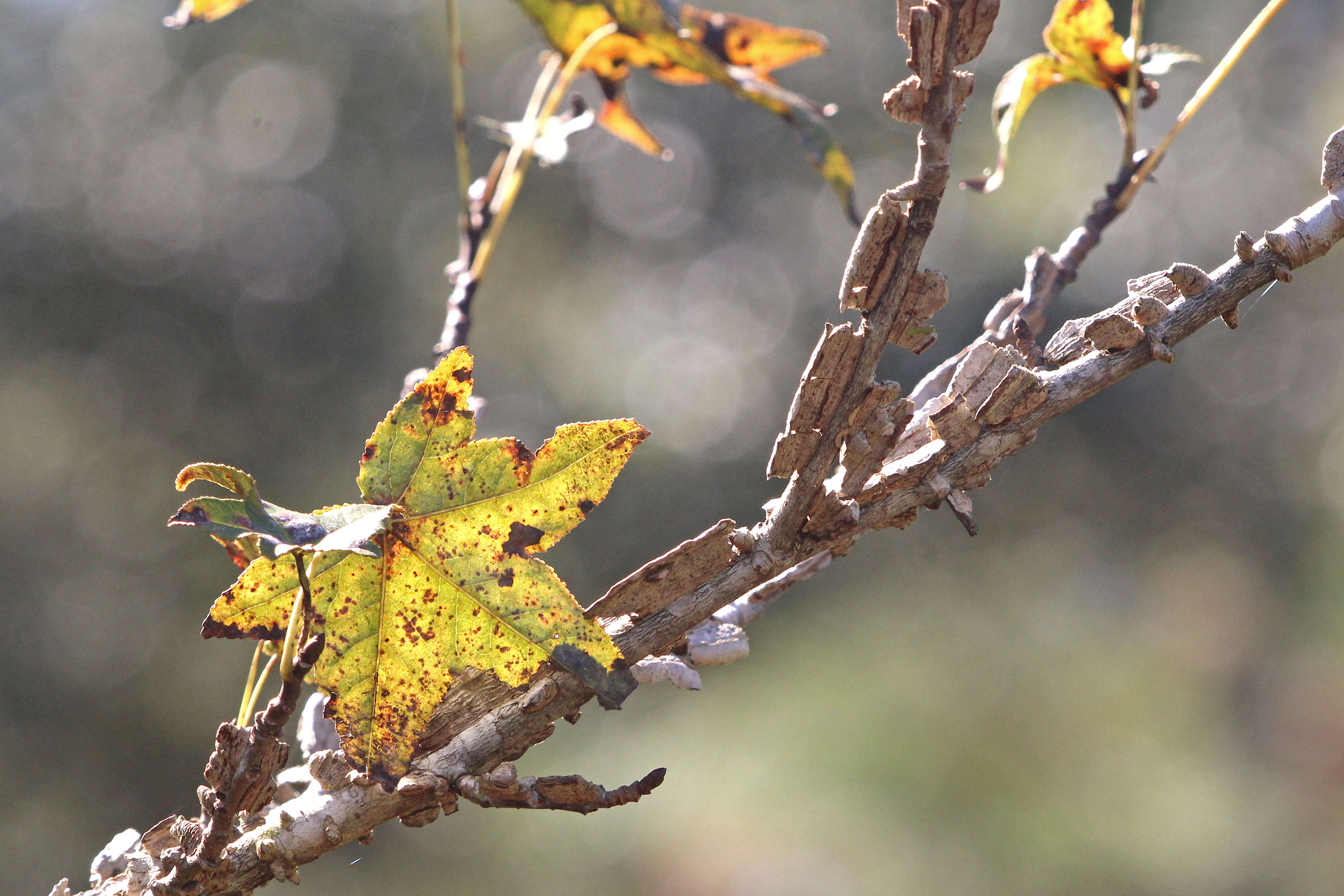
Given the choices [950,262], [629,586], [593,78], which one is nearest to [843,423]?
[629,586]


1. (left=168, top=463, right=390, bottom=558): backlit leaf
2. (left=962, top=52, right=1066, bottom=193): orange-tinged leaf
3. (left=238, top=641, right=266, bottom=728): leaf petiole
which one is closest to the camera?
(left=168, top=463, right=390, bottom=558): backlit leaf

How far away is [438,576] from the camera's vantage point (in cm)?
28

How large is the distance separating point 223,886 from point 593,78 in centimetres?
44

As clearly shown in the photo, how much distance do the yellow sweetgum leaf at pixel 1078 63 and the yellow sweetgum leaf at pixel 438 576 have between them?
0.27 metres

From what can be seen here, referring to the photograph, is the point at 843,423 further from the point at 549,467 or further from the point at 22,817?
the point at 22,817

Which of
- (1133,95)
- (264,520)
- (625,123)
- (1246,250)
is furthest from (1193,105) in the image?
(264,520)

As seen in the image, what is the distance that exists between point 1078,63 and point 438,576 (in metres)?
0.38

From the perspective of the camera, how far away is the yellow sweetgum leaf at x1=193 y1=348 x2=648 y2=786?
274mm

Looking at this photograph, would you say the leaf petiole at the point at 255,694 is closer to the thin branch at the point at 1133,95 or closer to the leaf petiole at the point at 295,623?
the leaf petiole at the point at 295,623

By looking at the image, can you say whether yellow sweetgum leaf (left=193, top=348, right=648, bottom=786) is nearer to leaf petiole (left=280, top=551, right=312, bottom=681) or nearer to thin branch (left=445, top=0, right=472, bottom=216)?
leaf petiole (left=280, top=551, right=312, bottom=681)

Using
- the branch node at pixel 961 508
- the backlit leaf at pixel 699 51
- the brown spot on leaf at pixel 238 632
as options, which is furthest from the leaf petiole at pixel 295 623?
the backlit leaf at pixel 699 51

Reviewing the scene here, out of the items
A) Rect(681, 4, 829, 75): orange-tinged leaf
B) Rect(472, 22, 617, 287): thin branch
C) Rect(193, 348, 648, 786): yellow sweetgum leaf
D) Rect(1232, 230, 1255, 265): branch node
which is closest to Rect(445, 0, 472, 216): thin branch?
Rect(472, 22, 617, 287): thin branch

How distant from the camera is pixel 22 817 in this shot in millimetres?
1883

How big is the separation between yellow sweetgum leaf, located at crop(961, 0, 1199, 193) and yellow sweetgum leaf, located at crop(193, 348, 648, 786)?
272 millimetres
